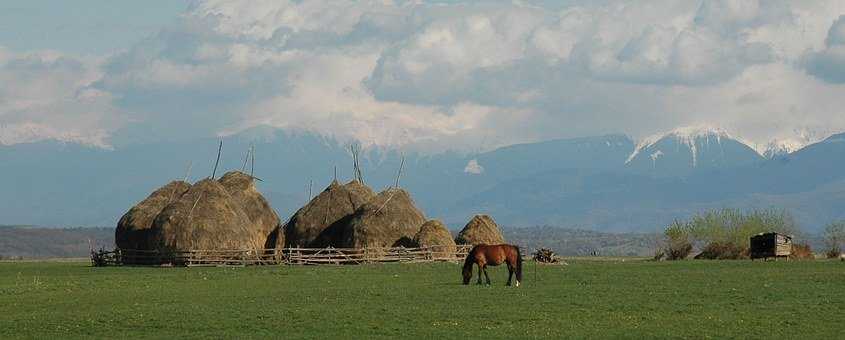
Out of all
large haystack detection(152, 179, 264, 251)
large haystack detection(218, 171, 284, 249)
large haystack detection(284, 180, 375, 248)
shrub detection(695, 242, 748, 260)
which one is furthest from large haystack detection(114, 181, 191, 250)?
shrub detection(695, 242, 748, 260)

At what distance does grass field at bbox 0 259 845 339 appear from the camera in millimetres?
32719

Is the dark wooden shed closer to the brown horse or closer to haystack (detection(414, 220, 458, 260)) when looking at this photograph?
haystack (detection(414, 220, 458, 260))

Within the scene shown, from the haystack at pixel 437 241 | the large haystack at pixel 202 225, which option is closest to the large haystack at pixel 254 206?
the large haystack at pixel 202 225

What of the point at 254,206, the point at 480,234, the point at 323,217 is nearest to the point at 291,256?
the point at 323,217

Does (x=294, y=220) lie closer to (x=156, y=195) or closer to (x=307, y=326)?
(x=156, y=195)

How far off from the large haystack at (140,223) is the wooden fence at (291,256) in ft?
3.38

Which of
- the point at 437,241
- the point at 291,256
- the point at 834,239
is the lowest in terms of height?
the point at 291,256

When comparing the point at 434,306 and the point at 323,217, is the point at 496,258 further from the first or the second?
the point at 323,217

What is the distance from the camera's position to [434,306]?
38844mm

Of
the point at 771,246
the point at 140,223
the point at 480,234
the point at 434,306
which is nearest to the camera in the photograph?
the point at 434,306

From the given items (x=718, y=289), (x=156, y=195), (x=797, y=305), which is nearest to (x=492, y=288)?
(x=718, y=289)

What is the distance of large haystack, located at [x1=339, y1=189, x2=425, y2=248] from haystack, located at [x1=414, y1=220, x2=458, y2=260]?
960mm

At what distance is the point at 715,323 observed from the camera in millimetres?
33562

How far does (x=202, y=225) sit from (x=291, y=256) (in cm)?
487
